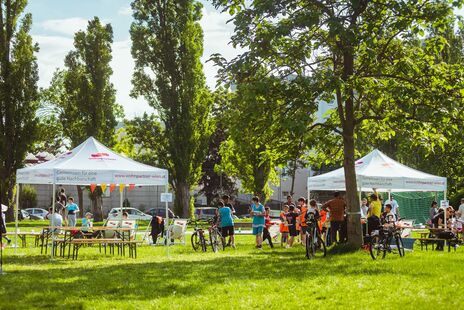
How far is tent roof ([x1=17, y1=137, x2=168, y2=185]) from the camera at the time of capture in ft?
59.3

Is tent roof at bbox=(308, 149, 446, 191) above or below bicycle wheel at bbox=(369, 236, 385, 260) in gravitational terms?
above

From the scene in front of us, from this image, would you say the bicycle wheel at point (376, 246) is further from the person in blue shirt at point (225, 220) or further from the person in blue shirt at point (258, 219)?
the person in blue shirt at point (225, 220)

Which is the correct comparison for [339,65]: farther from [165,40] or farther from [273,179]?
[273,179]

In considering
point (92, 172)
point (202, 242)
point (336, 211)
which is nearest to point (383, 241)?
point (336, 211)

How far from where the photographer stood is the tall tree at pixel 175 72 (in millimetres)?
43281

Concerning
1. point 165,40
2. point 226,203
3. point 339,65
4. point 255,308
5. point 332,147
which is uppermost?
point 165,40

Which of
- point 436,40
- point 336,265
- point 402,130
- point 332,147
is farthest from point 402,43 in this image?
point 336,265

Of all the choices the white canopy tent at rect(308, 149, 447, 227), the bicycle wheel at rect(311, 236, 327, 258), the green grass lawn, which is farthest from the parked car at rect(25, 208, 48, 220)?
the bicycle wheel at rect(311, 236, 327, 258)

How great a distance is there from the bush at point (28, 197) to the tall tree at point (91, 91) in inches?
801

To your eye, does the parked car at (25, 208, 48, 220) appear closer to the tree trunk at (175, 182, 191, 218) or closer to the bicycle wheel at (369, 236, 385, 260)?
the tree trunk at (175, 182, 191, 218)

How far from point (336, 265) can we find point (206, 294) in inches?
198

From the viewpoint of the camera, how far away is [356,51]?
18.5 metres

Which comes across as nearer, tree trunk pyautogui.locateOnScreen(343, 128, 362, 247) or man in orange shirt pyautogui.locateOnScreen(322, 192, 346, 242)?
tree trunk pyautogui.locateOnScreen(343, 128, 362, 247)

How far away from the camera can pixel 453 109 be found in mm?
18094
